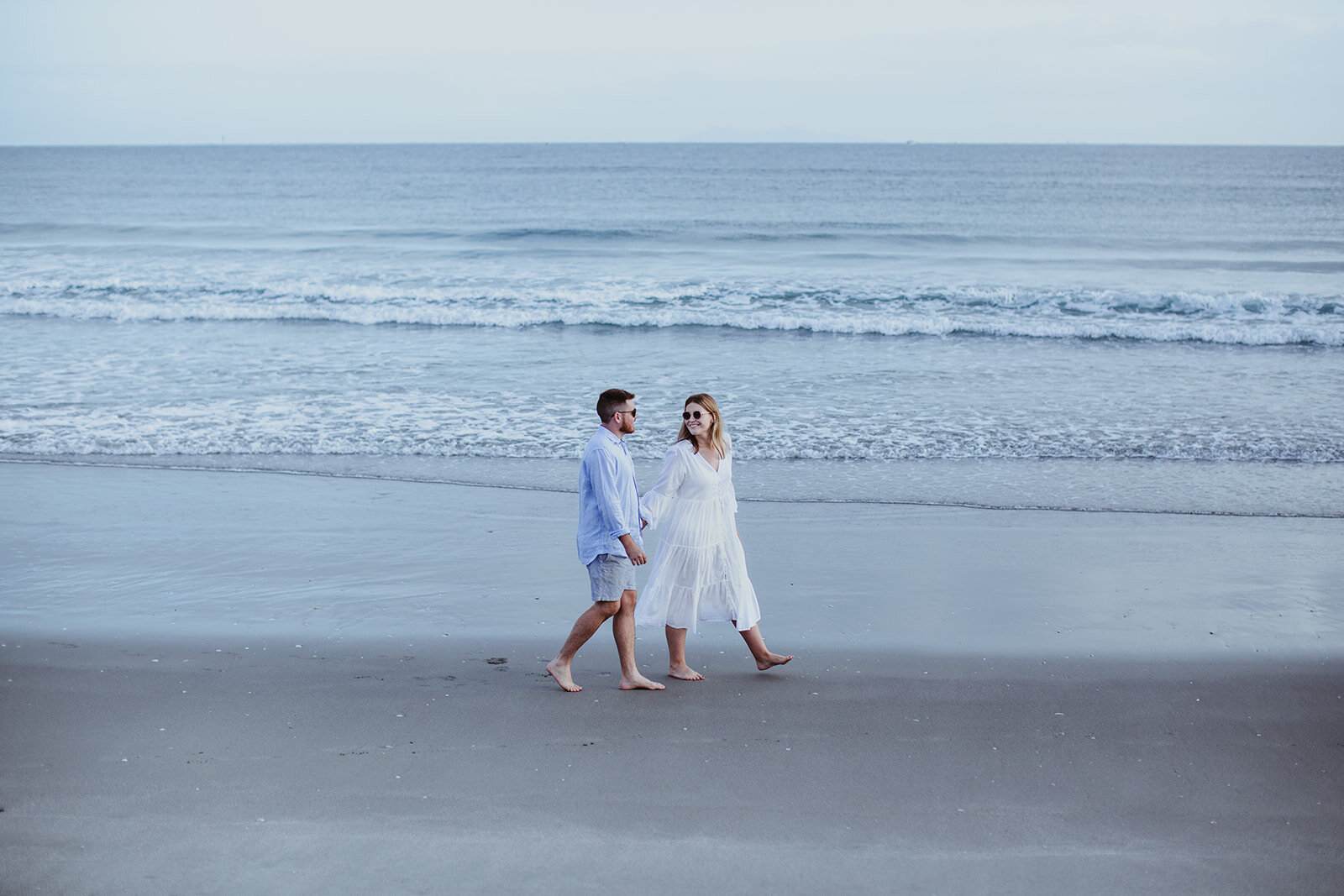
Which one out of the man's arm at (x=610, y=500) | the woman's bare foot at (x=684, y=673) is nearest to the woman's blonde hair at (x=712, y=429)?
the man's arm at (x=610, y=500)

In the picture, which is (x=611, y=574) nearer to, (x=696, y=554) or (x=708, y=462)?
(x=696, y=554)

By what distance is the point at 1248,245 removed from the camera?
105 ft

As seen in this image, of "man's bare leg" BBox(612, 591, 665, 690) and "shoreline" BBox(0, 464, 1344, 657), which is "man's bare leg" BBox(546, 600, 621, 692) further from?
"shoreline" BBox(0, 464, 1344, 657)

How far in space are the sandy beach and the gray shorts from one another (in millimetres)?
518

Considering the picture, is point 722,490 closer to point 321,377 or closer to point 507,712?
point 507,712

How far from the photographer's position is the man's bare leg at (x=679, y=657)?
5.26m

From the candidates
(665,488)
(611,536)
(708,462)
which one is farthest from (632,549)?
(708,462)

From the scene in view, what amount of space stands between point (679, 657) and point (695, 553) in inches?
21.7

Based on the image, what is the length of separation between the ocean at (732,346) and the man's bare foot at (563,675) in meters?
3.89

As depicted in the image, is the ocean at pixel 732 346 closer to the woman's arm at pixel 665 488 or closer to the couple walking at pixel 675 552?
the couple walking at pixel 675 552

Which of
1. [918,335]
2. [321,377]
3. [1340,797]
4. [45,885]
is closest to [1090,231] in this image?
[918,335]

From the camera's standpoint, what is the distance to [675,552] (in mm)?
5332

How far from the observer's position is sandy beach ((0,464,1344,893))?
364 cm

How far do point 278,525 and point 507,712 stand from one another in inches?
146
